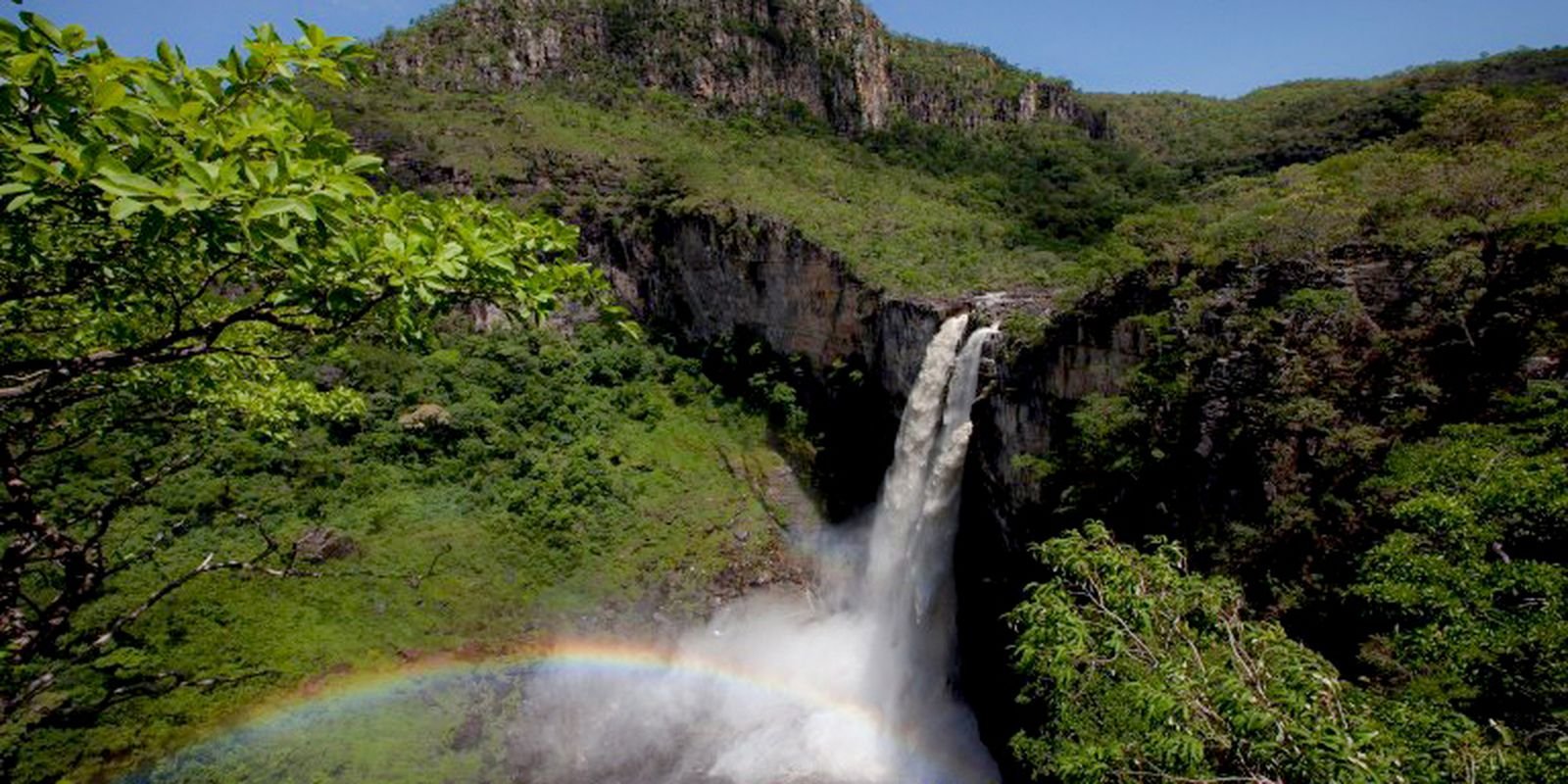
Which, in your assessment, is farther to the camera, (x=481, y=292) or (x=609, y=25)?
(x=609, y=25)

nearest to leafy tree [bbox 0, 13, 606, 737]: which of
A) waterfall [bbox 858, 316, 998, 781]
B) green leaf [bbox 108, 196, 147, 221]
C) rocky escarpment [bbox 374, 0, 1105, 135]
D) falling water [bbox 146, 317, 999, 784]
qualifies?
green leaf [bbox 108, 196, 147, 221]

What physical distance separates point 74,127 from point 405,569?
2513cm

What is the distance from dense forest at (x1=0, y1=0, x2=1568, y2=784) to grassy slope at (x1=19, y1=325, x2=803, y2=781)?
16 centimetres

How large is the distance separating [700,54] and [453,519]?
45.8 m

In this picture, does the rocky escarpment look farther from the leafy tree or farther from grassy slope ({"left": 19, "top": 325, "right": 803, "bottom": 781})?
the leafy tree

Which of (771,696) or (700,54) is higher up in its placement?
(700,54)

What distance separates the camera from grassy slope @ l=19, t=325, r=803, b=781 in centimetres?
1981

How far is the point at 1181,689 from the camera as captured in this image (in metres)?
4.98

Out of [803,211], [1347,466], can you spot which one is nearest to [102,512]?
[1347,466]

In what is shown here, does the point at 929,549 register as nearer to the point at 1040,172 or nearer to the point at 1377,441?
the point at 1377,441

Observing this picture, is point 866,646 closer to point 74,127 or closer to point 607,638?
point 607,638

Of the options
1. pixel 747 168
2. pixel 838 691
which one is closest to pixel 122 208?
pixel 838 691

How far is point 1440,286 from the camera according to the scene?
36.3ft

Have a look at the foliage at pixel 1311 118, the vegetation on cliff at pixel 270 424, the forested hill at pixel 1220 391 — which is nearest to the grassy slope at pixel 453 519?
the vegetation on cliff at pixel 270 424
